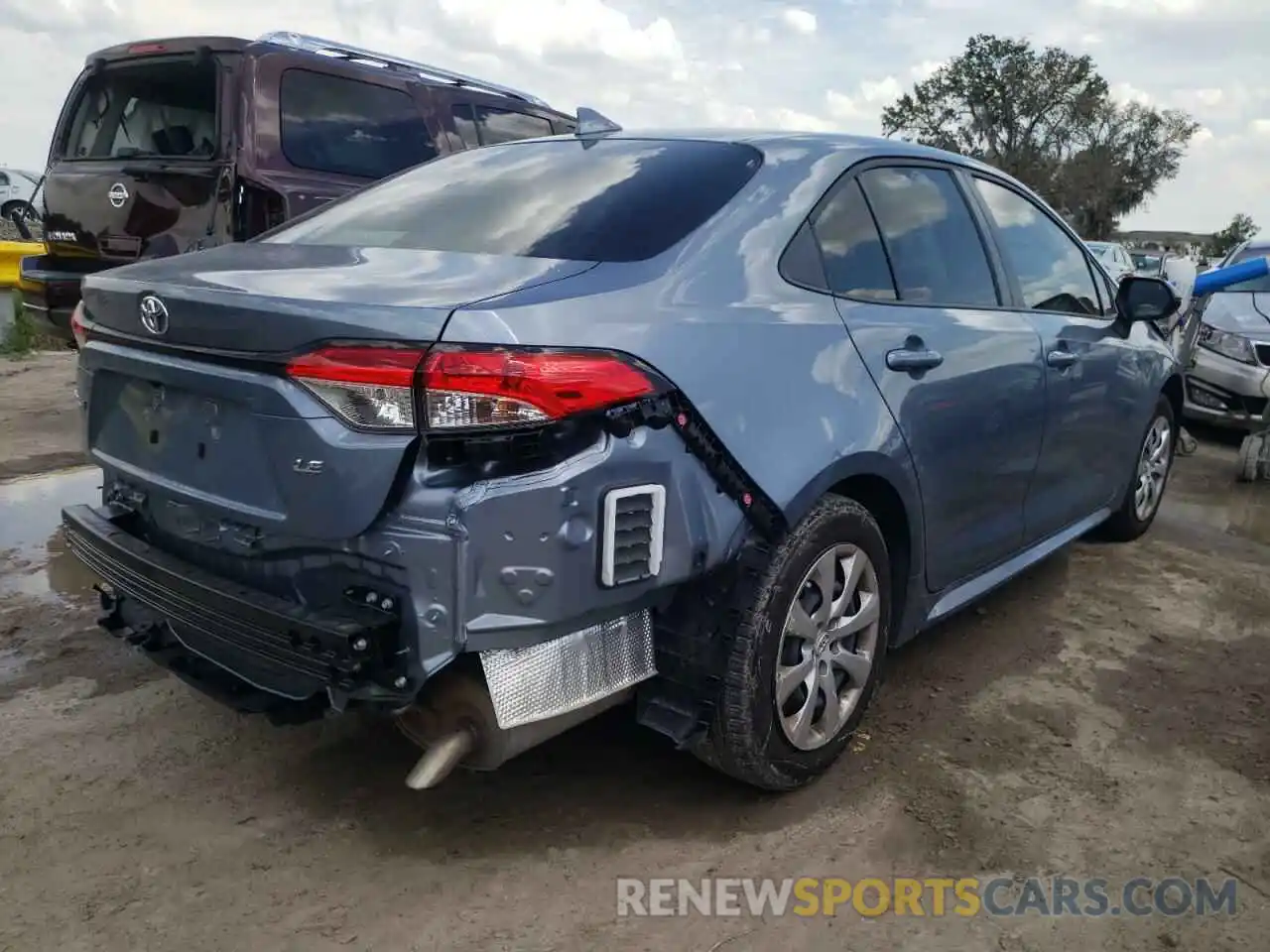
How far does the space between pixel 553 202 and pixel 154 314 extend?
0.99m

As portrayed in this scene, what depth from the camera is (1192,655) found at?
394 cm

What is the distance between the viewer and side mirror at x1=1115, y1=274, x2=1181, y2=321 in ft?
14.1

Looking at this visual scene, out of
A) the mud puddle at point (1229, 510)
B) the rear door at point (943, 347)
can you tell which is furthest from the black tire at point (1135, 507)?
the rear door at point (943, 347)

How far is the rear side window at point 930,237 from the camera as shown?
3201 mm

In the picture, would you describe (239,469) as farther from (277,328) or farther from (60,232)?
(60,232)

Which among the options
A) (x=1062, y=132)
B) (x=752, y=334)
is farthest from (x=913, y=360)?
(x=1062, y=132)

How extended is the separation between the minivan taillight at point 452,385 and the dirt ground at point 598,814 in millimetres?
1079

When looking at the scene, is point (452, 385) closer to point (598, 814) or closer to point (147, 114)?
point (598, 814)

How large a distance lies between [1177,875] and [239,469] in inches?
92.3

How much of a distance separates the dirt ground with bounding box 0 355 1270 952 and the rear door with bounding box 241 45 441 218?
A: 2.79 metres

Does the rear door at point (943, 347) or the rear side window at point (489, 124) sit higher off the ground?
the rear side window at point (489, 124)

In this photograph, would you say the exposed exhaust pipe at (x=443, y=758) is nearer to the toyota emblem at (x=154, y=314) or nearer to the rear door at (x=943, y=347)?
the toyota emblem at (x=154, y=314)

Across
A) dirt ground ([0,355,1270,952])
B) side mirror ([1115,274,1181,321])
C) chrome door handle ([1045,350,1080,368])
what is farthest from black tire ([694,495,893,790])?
side mirror ([1115,274,1181,321])

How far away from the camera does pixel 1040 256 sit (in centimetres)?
404
